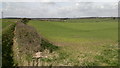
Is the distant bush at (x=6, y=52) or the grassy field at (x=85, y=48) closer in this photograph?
the distant bush at (x=6, y=52)

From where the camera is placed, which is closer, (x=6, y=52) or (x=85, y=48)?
(x=6, y=52)

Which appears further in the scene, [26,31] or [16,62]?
[26,31]

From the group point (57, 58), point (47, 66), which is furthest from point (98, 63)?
point (47, 66)

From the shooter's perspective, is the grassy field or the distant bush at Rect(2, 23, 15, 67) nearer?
the distant bush at Rect(2, 23, 15, 67)

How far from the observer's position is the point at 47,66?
17344 mm

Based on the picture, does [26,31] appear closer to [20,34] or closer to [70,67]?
[20,34]

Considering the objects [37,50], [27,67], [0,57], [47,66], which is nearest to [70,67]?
[47,66]

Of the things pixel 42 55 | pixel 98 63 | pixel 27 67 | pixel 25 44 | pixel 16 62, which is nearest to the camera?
pixel 27 67

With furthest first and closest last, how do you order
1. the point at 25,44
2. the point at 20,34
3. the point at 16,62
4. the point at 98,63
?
the point at 20,34 < the point at 25,44 < the point at 98,63 < the point at 16,62

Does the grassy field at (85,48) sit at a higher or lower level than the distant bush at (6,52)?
lower

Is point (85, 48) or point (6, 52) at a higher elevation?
point (6, 52)

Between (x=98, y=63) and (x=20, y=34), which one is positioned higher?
(x=20, y=34)

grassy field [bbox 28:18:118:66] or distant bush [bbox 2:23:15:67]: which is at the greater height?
distant bush [bbox 2:23:15:67]

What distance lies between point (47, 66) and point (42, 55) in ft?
13.8
